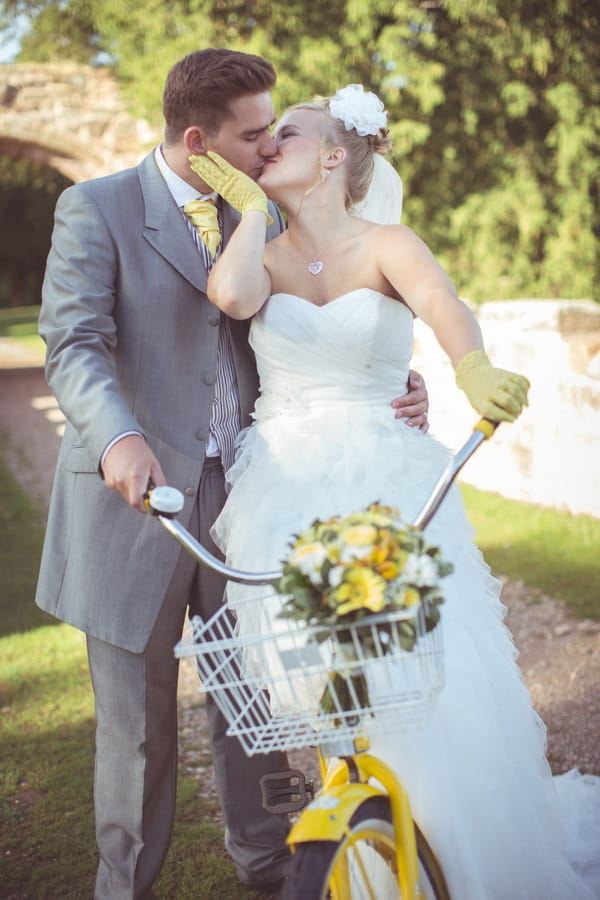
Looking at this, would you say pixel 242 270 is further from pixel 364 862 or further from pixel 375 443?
pixel 364 862

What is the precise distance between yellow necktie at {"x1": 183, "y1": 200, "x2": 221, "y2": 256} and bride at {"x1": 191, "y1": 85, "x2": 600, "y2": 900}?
0.16m

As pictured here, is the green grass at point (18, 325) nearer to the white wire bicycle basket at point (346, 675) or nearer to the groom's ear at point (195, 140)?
the groom's ear at point (195, 140)

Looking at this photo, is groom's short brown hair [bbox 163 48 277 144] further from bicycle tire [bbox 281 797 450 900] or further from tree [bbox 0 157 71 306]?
tree [bbox 0 157 71 306]

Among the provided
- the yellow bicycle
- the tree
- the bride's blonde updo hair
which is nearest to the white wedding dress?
the yellow bicycle

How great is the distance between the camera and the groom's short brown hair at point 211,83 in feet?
8.77

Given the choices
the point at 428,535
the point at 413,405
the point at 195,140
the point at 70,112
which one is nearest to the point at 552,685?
the point at 413,405

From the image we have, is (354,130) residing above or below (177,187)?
above

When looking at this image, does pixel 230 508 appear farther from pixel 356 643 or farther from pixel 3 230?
pixel 3 230

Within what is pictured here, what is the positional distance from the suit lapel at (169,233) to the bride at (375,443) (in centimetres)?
19

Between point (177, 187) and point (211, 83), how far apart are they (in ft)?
1.09

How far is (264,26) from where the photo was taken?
38.0 ft

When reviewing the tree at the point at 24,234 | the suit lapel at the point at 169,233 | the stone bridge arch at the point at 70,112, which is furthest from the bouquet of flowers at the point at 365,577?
the tree at the point at 24,234

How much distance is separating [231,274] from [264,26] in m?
10.2

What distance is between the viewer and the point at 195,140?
2.76 m
